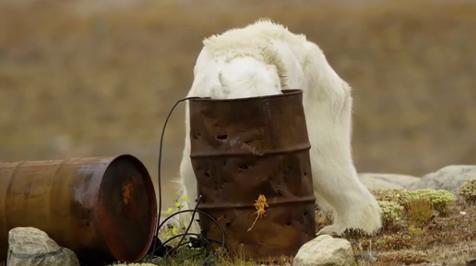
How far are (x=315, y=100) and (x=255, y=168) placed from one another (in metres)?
1.67

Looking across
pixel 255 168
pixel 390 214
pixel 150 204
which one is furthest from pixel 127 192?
pixel 390 214

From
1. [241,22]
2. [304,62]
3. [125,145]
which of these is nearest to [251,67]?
[304,62]

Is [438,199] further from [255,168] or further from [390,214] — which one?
[255,168]

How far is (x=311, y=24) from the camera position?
1569 inches

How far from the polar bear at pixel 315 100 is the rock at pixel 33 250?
175cm

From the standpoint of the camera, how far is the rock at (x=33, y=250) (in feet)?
34.9

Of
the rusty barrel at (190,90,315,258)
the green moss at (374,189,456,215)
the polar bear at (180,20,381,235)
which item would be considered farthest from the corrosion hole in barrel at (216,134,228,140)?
the green moss at (374,189,456,215)

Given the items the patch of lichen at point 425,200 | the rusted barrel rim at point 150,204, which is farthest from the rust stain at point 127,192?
the patch of lichen at point 425,200

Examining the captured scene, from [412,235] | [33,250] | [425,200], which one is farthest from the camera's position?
[425,200]

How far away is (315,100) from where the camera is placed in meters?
12.8

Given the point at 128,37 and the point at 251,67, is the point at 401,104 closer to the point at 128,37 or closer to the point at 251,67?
the point at 128,37

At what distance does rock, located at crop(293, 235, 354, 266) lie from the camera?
34.0 ft

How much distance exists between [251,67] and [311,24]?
28.2 meters

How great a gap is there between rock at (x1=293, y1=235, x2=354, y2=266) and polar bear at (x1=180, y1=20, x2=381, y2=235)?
1.89 metres
